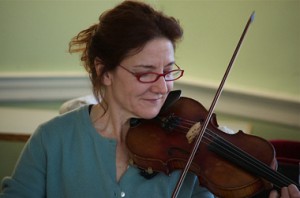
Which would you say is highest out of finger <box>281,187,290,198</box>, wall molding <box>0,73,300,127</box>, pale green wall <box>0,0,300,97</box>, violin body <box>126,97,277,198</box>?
pale green wall <box>0,0,300,97</box>

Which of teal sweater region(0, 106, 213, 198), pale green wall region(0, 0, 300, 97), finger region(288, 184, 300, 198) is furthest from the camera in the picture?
pale green wall region(0, 0, 300, 97)

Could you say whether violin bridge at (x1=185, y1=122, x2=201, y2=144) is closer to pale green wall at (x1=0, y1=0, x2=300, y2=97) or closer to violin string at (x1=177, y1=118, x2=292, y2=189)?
violin string at (x1=177, y1=118, x2=292, y2=189)

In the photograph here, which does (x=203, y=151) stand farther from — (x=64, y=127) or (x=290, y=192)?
(x=64, y=127)

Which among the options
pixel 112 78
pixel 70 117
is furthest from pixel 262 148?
pixel 70 117

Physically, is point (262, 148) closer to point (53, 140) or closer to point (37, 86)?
point (53, 140)

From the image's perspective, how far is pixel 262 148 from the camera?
41.1 inches

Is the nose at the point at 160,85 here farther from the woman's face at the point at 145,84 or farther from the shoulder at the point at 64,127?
the shoulder at the point at 64,127

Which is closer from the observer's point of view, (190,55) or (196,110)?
(196,110)

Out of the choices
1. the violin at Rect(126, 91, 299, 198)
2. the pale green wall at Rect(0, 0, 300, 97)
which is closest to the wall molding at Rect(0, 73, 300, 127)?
the pale green wall at Rect(0, 0, 300, 97)

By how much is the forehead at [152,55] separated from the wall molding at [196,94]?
30.4 inches

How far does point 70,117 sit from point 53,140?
0.29ft

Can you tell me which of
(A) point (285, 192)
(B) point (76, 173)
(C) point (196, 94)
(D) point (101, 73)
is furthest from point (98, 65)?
(C) point (196, 94)

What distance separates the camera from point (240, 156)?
1.02 meters

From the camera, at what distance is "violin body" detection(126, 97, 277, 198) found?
979mm
